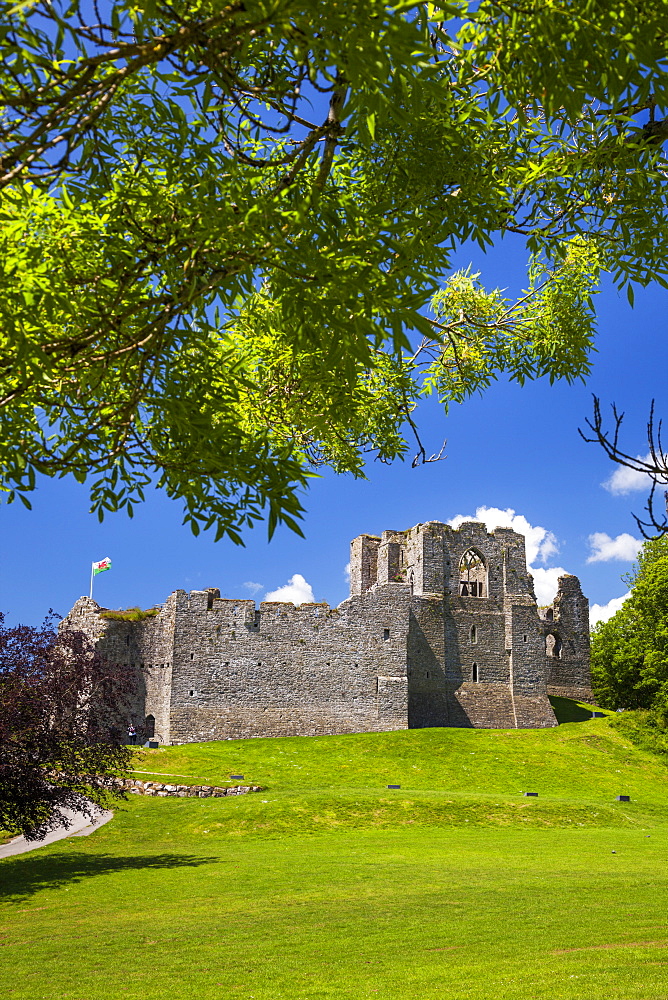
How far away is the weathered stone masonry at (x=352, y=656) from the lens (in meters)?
40.5

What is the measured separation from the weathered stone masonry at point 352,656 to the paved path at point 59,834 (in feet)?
48.4

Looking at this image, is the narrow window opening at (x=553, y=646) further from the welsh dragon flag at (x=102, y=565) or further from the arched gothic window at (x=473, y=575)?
the welsh dragon flag at (x=102, y=565)

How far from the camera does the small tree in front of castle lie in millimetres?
16641

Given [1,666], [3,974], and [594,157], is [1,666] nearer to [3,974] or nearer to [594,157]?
[3,974]

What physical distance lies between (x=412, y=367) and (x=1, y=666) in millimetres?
11811

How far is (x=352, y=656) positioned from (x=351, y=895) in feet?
90.8

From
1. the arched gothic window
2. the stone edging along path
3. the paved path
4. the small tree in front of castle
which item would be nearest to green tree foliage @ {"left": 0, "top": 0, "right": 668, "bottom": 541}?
the small tree in front of castle

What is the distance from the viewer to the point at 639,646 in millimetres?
48281

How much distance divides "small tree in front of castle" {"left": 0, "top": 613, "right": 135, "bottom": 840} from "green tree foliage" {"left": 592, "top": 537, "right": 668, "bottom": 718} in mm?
29413

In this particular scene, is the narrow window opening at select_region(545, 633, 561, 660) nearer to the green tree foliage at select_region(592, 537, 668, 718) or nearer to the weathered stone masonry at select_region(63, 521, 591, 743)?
the green tree foliage at select_region(592, 537, 668, 718)

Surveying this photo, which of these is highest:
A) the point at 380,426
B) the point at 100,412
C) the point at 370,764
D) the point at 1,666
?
the point at 380,426

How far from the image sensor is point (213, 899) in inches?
552

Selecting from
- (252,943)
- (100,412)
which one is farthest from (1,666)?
(100,412)

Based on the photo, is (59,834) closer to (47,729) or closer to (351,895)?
(47,729)
